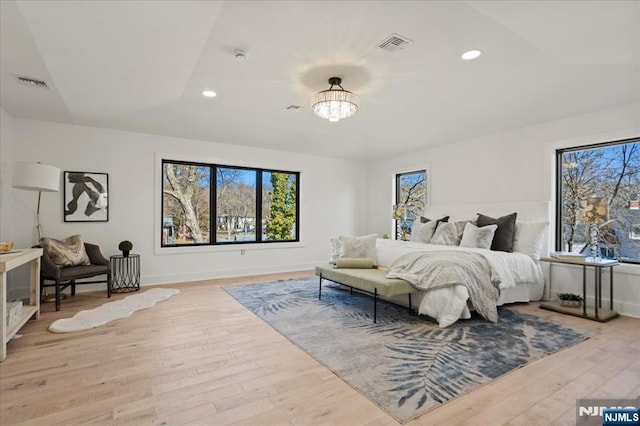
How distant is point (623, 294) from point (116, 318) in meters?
5.80

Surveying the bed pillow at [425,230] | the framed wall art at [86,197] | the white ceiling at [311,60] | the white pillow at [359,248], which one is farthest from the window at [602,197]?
the framed wall art at [86,197]

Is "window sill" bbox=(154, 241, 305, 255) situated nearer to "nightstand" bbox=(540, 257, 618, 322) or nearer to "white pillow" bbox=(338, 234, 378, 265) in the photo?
"white pillow" bbox=(338, 234, 378, 265)

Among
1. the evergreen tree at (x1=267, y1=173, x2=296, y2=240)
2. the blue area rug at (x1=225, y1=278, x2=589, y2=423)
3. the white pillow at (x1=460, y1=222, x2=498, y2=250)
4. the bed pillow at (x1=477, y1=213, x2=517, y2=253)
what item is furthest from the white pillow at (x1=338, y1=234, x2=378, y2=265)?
the evergreen tree at (x1=267, y1=173, x2=296, y2=240)

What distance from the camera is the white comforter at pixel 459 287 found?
10.6ft

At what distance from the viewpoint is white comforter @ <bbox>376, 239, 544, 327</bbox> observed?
3244 mm

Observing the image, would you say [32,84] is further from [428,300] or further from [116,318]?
[428,300]

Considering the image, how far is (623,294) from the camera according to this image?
375 centimetres

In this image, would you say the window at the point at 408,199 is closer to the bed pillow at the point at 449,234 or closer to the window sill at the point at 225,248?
the bed pillow at the point at 449,234

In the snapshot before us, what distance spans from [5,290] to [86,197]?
8.37ft

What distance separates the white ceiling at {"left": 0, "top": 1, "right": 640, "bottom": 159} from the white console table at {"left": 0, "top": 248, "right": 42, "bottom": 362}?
1.71 m

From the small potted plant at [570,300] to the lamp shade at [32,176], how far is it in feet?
20.7

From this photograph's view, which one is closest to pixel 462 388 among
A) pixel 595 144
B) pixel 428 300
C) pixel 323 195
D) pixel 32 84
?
pixel 428 300

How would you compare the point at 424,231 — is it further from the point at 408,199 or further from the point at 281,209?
the point at 281,209

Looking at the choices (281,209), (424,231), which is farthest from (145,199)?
(424,231)
